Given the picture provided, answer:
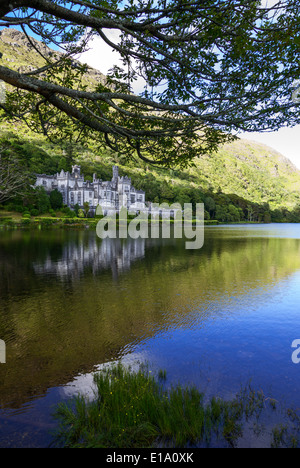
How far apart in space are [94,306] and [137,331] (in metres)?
3.04

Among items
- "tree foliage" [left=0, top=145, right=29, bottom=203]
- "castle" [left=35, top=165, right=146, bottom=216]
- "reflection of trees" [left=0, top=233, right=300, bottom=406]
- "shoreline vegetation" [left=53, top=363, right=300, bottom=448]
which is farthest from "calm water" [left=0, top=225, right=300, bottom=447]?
"castle" [left=35, top=165, right=146, bottom=216]

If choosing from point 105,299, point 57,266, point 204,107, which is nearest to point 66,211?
point 57,266

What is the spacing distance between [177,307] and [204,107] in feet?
25.3

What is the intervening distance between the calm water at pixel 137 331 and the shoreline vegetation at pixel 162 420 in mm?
389

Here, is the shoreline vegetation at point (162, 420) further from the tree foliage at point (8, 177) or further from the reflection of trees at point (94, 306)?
the tree foliage at point (8, 177)

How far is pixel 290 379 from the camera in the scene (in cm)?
619

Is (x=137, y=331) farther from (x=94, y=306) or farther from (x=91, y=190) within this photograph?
(x=91, y=190)

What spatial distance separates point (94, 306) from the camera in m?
11.1

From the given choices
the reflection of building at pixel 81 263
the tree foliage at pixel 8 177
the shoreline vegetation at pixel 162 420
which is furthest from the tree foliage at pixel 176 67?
the tree foliage at pixel 8 177

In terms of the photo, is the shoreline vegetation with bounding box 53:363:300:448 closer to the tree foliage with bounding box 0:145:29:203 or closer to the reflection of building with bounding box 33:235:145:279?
the reflection of building with bounding box 33:235:145:279

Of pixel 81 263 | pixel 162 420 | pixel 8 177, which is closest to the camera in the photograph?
pixel 162 420

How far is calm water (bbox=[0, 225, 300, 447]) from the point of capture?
18.5ft

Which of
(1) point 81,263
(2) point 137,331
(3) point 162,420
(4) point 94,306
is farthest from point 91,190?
(3) point 162,420

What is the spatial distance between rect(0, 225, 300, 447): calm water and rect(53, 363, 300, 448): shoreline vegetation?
389mm
